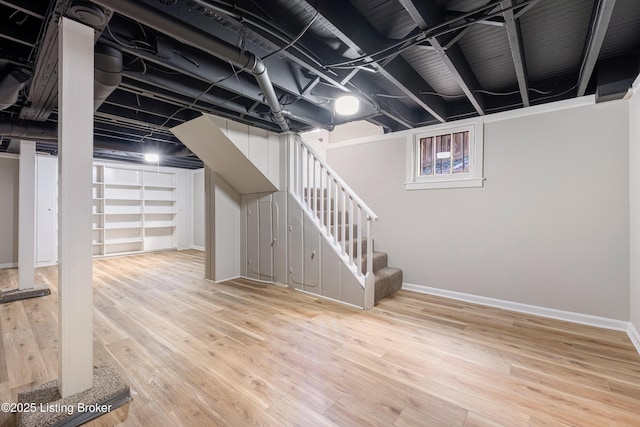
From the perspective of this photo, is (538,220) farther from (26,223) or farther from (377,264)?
(26,223)

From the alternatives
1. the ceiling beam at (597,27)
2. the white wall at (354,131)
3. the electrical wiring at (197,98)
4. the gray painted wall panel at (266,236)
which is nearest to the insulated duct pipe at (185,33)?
the electrical wiring at (197,98)

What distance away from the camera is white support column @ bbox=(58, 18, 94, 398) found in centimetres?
152

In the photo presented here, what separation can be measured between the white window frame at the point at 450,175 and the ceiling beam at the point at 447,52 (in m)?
0.25

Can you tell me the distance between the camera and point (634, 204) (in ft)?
8.09

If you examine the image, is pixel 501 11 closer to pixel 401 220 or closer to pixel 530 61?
pixel 530 61

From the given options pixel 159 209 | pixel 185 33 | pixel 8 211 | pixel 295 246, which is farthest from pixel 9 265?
pixel 185 33

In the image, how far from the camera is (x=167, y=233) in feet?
25.1

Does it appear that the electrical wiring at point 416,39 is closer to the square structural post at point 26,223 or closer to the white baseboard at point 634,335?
the white baseboard at point 634,335

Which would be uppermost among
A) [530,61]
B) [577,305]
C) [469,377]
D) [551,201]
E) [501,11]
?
[530,61]

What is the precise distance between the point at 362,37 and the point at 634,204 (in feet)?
9.49

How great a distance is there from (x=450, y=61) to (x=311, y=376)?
263 cm

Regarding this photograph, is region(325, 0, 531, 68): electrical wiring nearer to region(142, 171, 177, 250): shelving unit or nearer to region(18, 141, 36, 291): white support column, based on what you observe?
region(18, 141, 36, 291): white support column

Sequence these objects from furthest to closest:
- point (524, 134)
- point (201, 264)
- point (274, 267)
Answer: point (201, 264), point (274, 267), point (524, 134)

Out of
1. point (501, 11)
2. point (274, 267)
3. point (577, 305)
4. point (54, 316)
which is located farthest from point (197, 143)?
point (577, 305)
